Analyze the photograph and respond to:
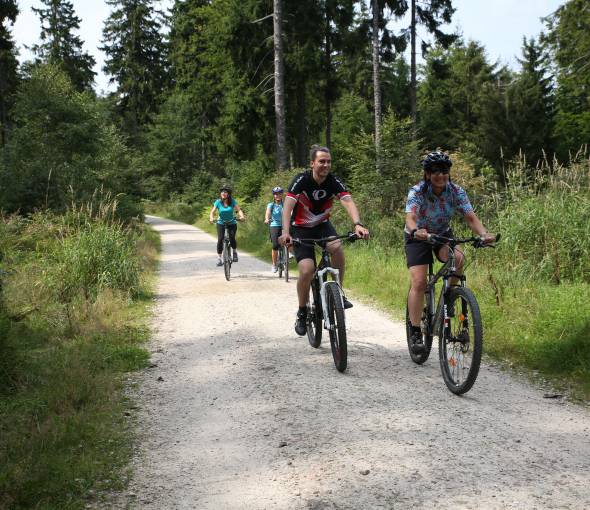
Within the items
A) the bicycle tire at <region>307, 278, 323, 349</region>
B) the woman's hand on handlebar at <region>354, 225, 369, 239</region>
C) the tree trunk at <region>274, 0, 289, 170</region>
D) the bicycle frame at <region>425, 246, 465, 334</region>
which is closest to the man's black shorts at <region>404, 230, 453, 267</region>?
the bicycle frame at <region>425, 246, 465, 334</region>

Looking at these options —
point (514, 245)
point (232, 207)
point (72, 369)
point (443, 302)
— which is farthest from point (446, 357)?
point (232, 207)

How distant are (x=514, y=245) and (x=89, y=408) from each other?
642cm

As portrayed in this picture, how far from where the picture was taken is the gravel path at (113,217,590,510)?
3.23 meters

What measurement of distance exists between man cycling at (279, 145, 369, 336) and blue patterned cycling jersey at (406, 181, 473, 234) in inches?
29.9

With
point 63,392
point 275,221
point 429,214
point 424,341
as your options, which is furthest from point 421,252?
point 275,221

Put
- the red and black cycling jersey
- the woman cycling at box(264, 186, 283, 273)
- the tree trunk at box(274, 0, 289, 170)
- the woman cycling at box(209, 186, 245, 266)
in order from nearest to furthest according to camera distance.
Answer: the red and black cycling jersey → the woman cycling at box(264, 186, 283, 273) → the woman cycling at box(209, 186, 245, 266) → the tree trunk at box(274, 0, 289, 170)

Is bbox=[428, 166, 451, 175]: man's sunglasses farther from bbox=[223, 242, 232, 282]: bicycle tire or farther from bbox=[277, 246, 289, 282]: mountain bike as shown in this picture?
bbox=[223, 242, 232, 282]: bicycle tire

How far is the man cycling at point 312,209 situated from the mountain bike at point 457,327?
1.22m

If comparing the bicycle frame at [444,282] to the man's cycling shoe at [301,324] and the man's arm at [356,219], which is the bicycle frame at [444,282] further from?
the man's cycling shoe at [301,324]

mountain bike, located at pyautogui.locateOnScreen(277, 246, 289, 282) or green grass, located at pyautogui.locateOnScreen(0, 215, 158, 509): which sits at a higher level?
mountain bike, located at pyautogui.locateOnScreen(277, 246, 289, 282)

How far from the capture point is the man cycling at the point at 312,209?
610cm

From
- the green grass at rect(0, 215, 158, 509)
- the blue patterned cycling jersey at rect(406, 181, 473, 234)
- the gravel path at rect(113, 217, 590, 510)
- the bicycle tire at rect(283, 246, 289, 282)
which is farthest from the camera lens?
the bicycle tire at rect(283, 246, 289, 282)

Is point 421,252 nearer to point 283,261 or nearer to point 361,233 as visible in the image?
point 361,233

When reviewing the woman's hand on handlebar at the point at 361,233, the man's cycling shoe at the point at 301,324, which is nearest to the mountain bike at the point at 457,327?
the woman's hand on handlebar at the point at 361,233
